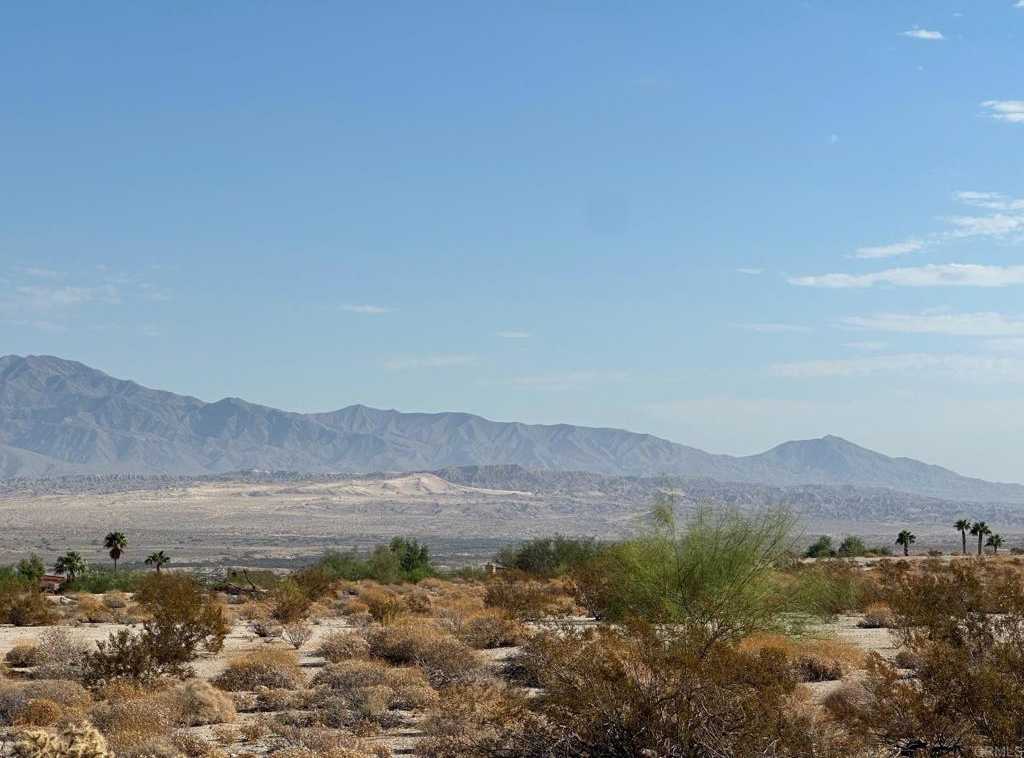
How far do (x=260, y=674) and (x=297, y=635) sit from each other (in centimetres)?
792

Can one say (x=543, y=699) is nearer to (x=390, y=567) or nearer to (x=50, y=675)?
(x=50, y=675)

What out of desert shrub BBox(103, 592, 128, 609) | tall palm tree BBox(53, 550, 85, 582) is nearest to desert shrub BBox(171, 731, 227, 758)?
desert shrub BBox(103, 592, 128, 609)

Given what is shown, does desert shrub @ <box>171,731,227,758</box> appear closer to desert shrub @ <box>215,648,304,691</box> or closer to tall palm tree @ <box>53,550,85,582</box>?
desert shrub @ <box>215,648,304,691</box>

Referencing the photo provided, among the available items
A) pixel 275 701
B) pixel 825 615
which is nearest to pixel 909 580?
pixel 275 701

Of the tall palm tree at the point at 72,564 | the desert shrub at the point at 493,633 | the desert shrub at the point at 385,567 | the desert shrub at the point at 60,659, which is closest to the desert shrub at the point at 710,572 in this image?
the desert shrub at the point at 493,633

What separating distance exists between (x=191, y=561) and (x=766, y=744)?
10118 cm

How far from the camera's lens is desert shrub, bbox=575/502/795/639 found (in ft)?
71.9

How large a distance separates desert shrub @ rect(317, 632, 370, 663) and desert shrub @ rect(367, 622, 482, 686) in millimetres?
186

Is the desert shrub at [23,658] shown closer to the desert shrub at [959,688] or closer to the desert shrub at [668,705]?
the desert shrub at [668,705]

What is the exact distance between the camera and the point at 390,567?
58875mm

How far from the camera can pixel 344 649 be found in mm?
24234

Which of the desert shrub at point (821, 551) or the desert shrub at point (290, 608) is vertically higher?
the desert shrub at point (821, 551)

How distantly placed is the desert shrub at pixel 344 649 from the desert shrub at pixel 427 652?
0.19 m

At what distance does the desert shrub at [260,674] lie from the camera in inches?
815
